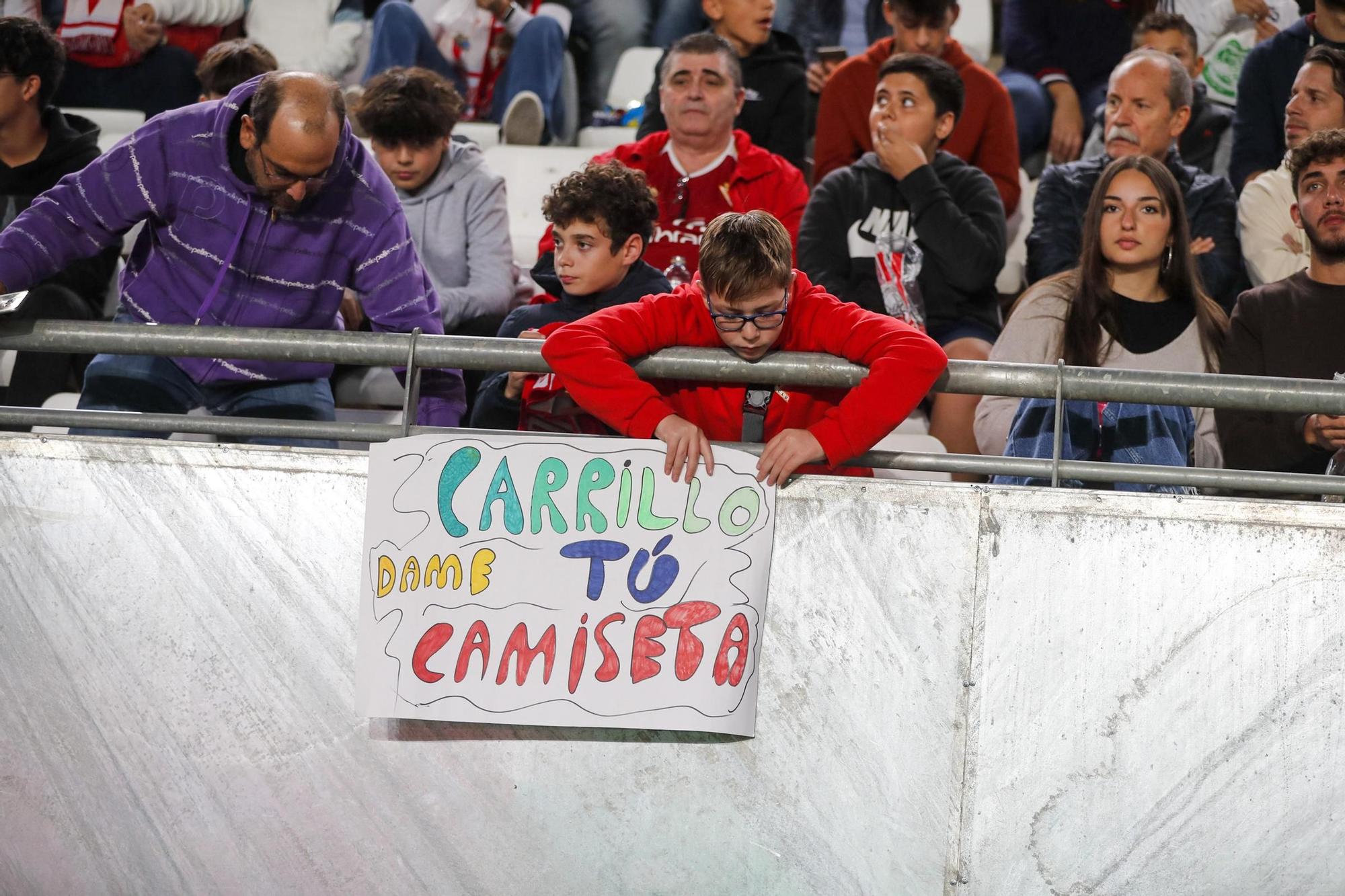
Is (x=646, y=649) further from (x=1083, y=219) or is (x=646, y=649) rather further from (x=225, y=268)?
(x=1083, y=219)

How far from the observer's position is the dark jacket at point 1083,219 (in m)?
4.64

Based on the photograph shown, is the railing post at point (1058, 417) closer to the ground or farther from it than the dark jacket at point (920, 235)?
closer to the ground

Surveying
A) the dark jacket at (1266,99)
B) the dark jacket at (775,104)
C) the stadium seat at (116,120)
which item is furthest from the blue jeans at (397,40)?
the dark jacket at (1266,99)

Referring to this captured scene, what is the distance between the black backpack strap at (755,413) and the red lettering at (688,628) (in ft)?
1.26

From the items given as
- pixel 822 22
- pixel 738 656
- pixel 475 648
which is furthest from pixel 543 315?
pixel 822 22

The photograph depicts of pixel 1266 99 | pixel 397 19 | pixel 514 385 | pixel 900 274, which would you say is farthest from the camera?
pixel 397 19

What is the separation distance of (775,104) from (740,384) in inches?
→ 118

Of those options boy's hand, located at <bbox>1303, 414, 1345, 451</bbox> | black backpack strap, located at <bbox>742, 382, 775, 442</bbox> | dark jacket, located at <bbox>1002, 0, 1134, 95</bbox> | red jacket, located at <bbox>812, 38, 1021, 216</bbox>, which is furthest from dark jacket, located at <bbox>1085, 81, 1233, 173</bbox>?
black backpack strap, located at <bbox>742, 382, 775, 442</bbox>

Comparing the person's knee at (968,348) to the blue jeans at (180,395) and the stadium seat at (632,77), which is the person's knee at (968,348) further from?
the stadium seat at (632,77)

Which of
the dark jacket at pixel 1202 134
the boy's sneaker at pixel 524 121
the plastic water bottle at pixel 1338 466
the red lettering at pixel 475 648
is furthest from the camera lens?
the boy's sneaker at pixel 524 121

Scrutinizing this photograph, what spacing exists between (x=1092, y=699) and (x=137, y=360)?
2.29 meters

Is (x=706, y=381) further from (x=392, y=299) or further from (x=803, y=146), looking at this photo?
(x=803, y=146)

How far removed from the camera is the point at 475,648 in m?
2.77

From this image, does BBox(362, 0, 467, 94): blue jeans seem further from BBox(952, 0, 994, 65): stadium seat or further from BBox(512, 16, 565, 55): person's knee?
BBox(952, 0, 994, 65): stadium seat
